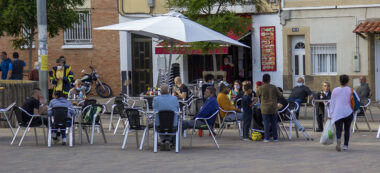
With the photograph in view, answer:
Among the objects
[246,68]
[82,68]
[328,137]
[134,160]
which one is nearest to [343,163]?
[328,137]

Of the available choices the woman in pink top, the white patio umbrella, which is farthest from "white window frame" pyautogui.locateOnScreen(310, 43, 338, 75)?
the woman in pink top

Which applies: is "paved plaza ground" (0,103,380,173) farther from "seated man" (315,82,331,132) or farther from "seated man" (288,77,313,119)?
"seated man" (288,77,313,119)

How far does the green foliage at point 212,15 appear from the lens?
24531 millimetres

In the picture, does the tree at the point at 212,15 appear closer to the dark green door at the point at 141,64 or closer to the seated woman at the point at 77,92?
the dark green door at the point at 141,64

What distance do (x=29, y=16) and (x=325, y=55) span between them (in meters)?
10.5

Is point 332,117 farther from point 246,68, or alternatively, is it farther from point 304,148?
point 246,68

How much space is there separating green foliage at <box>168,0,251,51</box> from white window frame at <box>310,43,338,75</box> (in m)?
2.58

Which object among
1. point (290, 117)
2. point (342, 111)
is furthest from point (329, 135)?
point (290, 117)

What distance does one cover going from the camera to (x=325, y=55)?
2672 cm

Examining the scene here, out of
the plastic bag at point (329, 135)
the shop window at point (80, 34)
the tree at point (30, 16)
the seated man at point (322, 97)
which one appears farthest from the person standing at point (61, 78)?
the shop window at point (80, 34)

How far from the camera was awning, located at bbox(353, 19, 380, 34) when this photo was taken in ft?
80.2

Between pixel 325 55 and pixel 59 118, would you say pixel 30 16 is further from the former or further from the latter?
pixel 325 55

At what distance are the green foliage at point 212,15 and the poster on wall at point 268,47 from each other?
132 cm

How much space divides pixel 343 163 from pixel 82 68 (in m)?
19.6
